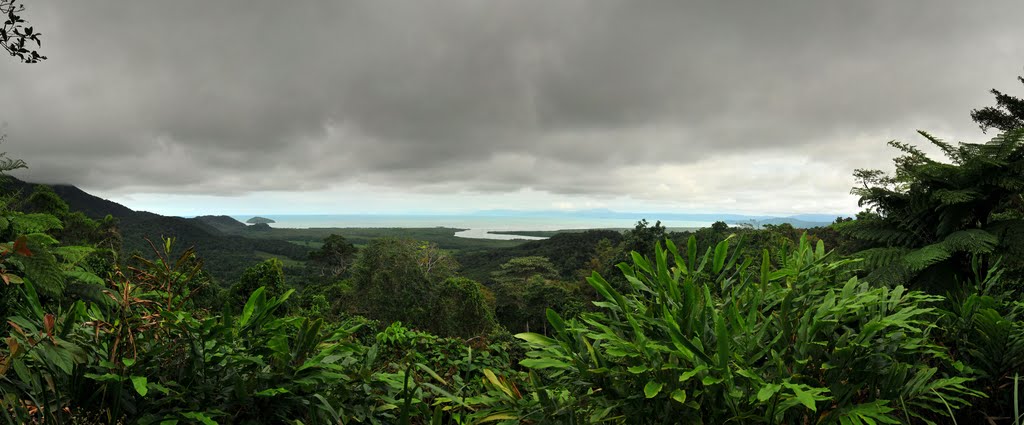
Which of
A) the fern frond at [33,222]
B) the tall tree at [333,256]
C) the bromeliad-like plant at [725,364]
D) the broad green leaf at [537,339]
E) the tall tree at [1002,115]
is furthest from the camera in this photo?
the tall tree at [333,256]

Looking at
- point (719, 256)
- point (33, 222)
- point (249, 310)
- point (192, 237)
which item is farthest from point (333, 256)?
point (192, 237)

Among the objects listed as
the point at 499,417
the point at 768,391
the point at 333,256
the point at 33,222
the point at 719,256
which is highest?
the point at 33,222

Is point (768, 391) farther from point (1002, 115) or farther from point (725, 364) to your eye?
point (1002, 115)

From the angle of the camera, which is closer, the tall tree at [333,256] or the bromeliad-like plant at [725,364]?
the bromeliad-like plant at [725,364]

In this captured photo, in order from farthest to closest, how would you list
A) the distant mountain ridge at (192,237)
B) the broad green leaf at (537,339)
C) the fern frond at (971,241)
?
the distant mountain ridge at (192,237) → the fern frond at (971,241) → the broad green leaf at (537,339)

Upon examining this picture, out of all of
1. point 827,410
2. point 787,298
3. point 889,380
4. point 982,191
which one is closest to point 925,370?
point 889,380

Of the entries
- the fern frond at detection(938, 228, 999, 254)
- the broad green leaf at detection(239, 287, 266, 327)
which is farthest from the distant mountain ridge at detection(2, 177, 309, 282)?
the fern frond at detection(938, 228, 999, 254)

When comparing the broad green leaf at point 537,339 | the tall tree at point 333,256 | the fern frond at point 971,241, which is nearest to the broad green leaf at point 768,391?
the broad green leaf at point 537,339

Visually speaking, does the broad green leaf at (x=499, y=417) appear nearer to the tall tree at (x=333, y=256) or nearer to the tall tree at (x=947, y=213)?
the tall tree at (x=947, y=213)

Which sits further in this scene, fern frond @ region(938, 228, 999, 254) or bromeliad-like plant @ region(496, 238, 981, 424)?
fern frond @ region(938, 228, 999, 254)

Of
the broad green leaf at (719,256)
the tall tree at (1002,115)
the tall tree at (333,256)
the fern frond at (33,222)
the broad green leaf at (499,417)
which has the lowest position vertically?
the tall tree at (333,256)

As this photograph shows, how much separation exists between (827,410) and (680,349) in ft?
1.58

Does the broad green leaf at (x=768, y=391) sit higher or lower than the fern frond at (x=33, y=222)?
lower

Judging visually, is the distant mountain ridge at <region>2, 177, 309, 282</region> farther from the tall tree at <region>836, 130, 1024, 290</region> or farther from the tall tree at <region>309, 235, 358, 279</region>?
the tall tree at <region>836, 130, 1024, 290</region>
